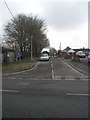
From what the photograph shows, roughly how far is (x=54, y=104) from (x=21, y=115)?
1496 mm

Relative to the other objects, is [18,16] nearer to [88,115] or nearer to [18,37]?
[18,37]

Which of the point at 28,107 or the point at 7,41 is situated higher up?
the point at 7,41

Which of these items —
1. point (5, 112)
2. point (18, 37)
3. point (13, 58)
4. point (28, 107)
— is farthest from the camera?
point (18, 37)

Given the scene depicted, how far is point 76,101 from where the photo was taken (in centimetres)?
651

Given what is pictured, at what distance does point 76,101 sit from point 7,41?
3721 centimetres

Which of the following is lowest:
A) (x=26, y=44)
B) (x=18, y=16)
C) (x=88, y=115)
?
(x=88, y=115)

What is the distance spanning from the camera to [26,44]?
42938 millimetres

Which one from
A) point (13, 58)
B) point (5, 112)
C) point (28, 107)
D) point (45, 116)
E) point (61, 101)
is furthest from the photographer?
point (13, 58)

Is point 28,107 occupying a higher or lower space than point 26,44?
lower

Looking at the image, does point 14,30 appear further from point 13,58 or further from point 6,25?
point 13,58

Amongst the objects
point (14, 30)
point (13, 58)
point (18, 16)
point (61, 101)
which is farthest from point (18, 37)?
point (61, 101)

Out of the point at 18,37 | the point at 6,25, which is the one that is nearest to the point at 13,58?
the point at 18,37

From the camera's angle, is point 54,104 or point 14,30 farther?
point 14,30

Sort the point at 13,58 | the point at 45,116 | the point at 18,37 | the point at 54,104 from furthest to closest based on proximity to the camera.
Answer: the point at 18,37 → the point at 13,58 → the point at 54,104 → the point at 45,116
